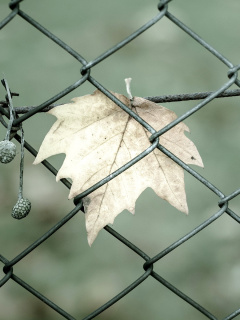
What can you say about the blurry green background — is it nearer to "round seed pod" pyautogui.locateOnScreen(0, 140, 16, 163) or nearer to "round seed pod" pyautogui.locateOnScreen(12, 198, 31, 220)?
"round seed pod" pyautogui.locateOnScreen(12, 198, 31, 220)

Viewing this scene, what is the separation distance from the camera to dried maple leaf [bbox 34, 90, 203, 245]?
104 centimetres

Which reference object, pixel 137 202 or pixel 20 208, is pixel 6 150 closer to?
pixel 20 208

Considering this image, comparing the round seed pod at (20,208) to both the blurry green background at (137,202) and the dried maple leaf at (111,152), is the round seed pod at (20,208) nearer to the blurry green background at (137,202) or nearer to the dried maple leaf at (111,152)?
the dried maple leaf at (111,152)

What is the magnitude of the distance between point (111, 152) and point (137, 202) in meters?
1.59

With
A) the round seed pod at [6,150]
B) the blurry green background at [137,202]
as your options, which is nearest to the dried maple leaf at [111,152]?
the round seed pod at [6,150]

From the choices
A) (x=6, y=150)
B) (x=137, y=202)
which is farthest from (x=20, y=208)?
(x=137, y=202)

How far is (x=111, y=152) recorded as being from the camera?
42.6 inches

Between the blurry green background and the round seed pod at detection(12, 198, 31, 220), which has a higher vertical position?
the blurry green background

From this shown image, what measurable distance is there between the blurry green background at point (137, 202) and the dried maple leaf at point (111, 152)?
1136mm

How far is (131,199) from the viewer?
1.09 m

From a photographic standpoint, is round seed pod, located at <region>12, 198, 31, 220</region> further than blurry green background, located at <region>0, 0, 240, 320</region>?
No

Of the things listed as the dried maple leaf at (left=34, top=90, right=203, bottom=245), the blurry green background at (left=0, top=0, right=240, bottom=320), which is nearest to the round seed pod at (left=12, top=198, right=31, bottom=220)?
the dried maple leaf at (left=34, top=90, right=203, bottom=245)

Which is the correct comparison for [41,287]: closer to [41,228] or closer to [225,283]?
[41,228]

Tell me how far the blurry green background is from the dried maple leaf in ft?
3.73
